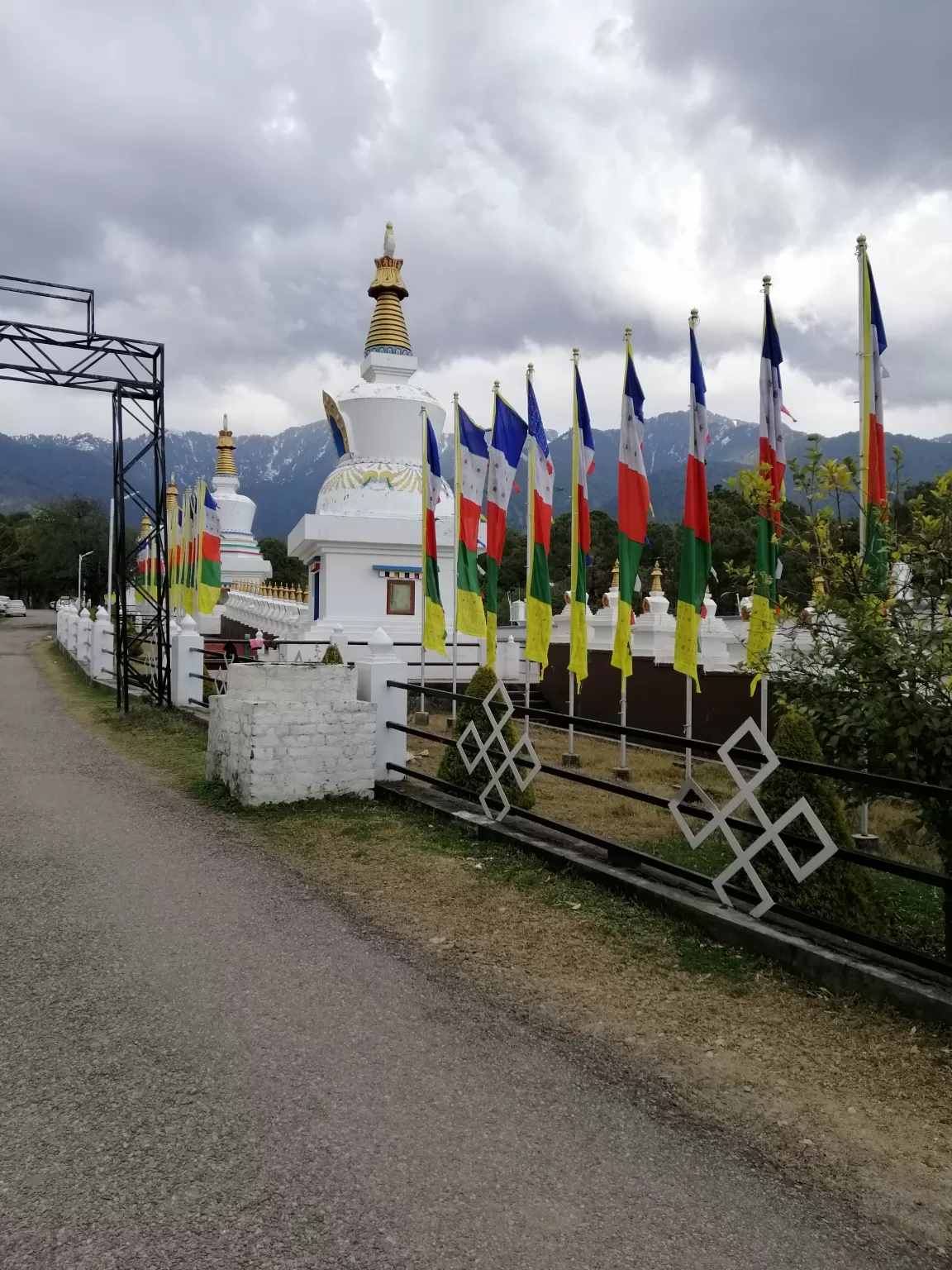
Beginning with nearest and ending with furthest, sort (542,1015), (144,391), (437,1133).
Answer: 1. (437,1133)
2. (542,1015)
3. (144,391)

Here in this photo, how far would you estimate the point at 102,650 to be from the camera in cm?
2323

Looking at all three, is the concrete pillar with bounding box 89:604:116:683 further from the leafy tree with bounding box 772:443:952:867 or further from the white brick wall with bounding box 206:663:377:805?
the leafy tree with bounding box 772:443:952:867

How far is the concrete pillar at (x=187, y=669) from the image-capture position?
55.4 ft

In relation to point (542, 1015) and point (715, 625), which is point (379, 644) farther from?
point (715, 625)

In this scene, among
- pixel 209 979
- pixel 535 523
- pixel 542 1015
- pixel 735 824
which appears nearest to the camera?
pixel 542 1015

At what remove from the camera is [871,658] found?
16.7 feet

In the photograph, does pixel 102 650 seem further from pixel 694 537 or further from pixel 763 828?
pixel 763 828

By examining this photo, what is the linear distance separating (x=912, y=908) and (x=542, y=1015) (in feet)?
11.1

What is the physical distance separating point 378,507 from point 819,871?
17.2m

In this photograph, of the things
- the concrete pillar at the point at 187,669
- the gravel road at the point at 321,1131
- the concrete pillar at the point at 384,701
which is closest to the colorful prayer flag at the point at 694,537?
the concrete pillar at the point at 384,701

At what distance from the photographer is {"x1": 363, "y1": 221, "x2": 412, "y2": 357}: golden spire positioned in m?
24.2

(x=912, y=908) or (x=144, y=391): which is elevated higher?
(x=144, y=391)

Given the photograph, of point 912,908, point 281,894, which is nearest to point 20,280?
point 281,894

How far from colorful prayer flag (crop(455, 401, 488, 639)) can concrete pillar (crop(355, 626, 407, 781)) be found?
3269mm
